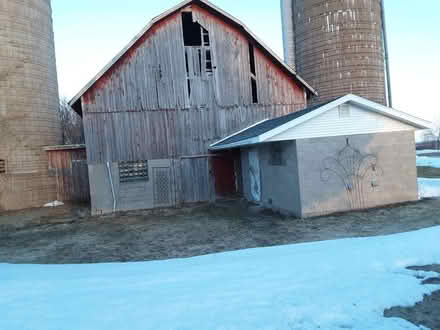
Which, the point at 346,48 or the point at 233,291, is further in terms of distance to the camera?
the point at 346,48

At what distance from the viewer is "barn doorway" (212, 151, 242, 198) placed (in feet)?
49.6

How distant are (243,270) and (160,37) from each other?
454 inches

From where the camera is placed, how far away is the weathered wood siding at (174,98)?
13.7 m

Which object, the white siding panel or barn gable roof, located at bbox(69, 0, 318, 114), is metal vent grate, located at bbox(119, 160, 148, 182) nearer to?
barn gable roof, located at bbox(69, 0, 318, 114)

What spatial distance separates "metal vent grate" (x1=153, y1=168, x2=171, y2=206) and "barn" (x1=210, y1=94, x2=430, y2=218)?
4083mm

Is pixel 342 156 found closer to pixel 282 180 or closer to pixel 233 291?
pixel 282 180

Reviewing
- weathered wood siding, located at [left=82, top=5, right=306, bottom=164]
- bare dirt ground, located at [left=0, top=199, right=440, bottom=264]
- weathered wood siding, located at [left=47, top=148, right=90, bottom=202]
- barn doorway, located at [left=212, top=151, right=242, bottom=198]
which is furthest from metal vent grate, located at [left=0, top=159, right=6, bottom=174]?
barn doorway, located at [left=212, top=151, right=242, bottom=198]

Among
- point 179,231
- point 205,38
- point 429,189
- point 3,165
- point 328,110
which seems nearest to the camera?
point 179,231

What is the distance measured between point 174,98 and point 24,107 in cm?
757

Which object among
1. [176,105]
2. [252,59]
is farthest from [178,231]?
[252,59]

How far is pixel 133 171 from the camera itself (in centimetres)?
1404

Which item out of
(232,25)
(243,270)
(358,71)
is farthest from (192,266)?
(358,71)

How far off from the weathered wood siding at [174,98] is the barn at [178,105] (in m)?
0.04

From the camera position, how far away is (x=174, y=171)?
14.4 m
